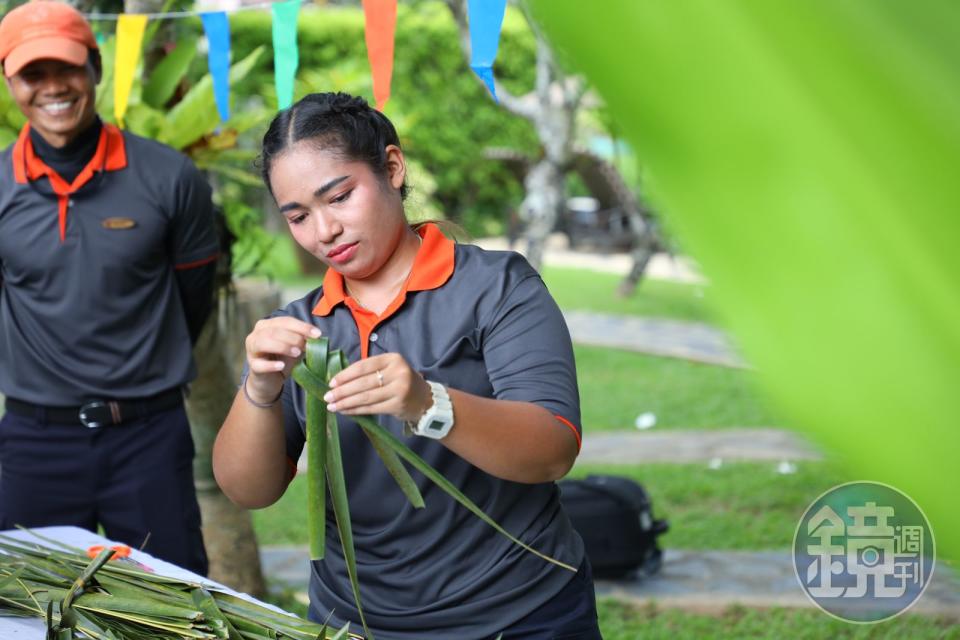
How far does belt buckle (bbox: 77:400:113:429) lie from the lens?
3057 millimetres

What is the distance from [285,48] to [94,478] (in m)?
1.39

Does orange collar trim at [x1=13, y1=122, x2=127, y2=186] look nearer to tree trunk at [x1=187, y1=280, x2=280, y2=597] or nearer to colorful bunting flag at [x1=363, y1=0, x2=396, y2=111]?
colorful bunting flag at [x1=363, y1=0, x2=396, y2=111]

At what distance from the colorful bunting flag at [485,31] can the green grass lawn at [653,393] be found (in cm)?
394

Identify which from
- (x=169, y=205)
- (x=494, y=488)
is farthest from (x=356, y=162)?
(x=169, y=205)

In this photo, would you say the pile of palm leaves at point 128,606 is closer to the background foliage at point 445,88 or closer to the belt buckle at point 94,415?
the belt buckle at point 94,415

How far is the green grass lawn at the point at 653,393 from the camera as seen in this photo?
7188 mm

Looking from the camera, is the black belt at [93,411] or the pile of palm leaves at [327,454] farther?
the black belt at [93,411]

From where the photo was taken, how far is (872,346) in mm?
158

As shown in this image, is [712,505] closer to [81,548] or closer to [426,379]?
[81,548]

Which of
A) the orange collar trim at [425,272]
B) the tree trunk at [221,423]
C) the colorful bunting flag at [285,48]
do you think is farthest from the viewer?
the tree trunk at [221,423]

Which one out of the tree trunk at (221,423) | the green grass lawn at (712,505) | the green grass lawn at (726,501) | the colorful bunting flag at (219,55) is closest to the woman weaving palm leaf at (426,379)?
the colorful bunting flag at (219,55)

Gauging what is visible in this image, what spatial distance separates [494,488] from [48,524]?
5.70ft

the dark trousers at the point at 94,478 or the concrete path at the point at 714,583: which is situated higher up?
the dark trousers at the point at 94,478

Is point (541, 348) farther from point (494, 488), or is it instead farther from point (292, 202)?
point (292, 202)
